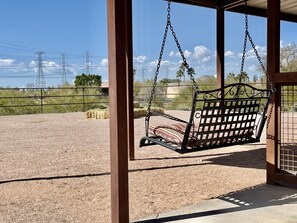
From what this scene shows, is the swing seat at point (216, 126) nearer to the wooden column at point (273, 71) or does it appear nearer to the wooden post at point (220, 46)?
the wooden column at point (273, 71)

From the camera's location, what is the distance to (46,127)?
8.91 meters

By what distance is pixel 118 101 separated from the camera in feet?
7.33

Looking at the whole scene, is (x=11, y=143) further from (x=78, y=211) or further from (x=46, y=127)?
(x=78, y=211)

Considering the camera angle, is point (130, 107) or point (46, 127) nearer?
point (130, 107)

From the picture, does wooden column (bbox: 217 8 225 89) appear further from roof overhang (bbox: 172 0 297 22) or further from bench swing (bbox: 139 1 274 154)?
bench swing (bbox: 139 1 274 154)

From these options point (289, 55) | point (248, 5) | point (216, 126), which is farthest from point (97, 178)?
point (289, 55)

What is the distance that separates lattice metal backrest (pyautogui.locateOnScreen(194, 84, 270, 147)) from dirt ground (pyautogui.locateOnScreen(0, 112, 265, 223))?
52 centimetres

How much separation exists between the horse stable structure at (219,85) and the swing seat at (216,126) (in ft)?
0.66

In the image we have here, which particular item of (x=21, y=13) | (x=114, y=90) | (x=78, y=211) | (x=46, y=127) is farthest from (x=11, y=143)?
(x=21, y=13)

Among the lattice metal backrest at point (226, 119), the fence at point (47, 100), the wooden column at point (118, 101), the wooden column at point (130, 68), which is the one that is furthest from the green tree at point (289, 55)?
the wooden column at point (118, 101)

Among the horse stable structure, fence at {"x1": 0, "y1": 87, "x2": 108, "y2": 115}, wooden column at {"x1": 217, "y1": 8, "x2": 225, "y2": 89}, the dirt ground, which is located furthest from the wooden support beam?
fence at {"x1": 0, "y1": 87, "x2": 108, "y2": 115}

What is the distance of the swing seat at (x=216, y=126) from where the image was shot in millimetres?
2934

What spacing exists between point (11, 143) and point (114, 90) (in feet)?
16.5

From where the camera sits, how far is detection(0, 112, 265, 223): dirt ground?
9.24 feet
